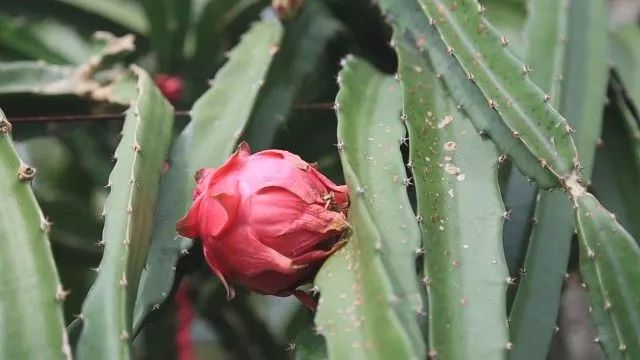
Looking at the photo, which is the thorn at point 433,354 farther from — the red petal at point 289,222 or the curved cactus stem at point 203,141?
the curved cactus stem at point 203,141

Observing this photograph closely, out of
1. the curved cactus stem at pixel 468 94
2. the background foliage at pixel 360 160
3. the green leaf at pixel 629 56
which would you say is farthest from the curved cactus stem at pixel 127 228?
the green leaf at pixel 629 56

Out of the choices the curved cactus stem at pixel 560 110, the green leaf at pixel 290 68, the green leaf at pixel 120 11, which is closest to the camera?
the curved cactus stem at pixel 560 110

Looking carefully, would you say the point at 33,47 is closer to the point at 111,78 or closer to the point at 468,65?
the point at 111,78

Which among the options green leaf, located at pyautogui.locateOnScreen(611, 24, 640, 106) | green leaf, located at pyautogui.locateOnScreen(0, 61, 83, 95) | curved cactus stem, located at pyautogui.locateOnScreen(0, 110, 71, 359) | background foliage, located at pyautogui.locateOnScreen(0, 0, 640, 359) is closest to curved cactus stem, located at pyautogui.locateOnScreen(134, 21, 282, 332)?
background foliage, located at pyautogui.locateOnScreen(0, 0, 640, 359)

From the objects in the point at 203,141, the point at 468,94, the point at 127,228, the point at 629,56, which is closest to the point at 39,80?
the point at 203,141

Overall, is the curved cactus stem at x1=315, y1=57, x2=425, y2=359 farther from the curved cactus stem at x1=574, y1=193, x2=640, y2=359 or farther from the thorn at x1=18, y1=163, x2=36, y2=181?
the thorn at x1=18, y1=163, x2=36, y2=181
